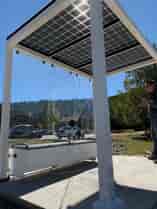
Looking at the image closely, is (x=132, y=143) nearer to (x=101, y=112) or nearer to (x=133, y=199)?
(x=133, y=199)

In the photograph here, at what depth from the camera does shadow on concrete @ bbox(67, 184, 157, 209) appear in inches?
78.4

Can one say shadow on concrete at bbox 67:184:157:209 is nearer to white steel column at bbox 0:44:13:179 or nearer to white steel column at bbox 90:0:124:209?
white steel column at bbox 90:0:124:209

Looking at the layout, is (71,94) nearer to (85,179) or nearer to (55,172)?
(55,172)

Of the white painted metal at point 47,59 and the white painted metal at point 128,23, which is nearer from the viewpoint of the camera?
the white painted metal at point 128,23

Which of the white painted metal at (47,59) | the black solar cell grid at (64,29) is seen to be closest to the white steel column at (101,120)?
the black solar cell grid at (64,29)

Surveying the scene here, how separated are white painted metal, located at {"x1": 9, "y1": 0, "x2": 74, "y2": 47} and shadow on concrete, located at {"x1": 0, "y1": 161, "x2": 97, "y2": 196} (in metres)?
2.44

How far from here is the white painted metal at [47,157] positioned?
10.7 ft

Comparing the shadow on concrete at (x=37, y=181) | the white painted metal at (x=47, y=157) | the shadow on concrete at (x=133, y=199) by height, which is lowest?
the shadow on concrete at (x=37, y=181)

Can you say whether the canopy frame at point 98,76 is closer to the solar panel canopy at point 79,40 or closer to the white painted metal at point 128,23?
the white painted metal at point 128,23

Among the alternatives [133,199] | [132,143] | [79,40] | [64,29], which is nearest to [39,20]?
[64,29]

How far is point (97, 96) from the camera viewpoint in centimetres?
206

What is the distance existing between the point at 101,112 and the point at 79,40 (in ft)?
7.01

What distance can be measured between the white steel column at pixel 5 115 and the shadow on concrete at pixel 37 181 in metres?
0.34

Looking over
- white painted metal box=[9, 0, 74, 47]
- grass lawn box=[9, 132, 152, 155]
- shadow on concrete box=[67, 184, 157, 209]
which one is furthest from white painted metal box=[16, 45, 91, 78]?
shadow on concrete box=[67, 184, 157, 209]
